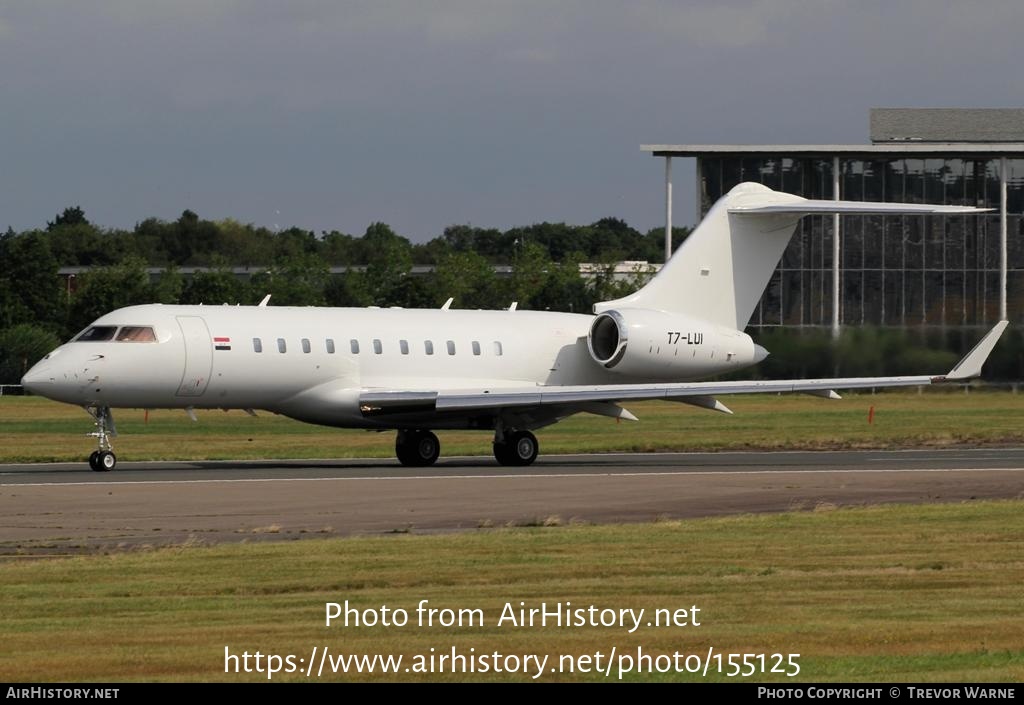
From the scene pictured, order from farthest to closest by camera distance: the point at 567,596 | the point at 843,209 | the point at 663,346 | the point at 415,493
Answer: the point at 843,209, the point at 663,346, the point at 415,493, the point at 567,596

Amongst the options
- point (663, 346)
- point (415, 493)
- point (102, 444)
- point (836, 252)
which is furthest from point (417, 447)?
point (836, 252)

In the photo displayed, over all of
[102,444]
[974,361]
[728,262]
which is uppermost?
[728,262]

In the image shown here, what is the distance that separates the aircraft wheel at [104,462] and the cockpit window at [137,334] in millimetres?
2062

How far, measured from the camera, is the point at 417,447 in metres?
33.9

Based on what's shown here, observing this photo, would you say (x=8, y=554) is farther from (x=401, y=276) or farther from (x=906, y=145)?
(x=401, y=276)

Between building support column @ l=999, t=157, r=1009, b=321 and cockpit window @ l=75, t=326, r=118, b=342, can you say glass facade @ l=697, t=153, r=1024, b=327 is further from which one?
cockpit window @ l=75, t=326, r=118, b=342

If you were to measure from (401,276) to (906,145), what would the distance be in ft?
97.3

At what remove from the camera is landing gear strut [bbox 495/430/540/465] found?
111ft

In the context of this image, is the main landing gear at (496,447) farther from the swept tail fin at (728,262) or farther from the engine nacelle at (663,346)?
the swept tail fin at (728,262)

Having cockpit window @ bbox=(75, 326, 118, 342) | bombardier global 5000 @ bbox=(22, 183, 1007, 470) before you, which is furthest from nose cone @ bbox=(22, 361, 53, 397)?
cockpit window @ bbox=(75, 326, 118, 342)

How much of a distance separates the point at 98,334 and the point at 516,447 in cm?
831

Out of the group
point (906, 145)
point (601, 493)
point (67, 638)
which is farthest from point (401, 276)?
point (67, 638)

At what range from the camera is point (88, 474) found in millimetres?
29812

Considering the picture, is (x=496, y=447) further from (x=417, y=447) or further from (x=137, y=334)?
(x=137, y=334)
